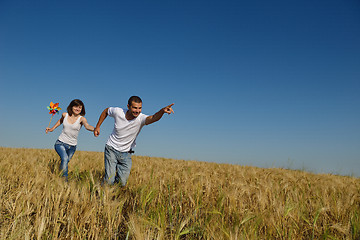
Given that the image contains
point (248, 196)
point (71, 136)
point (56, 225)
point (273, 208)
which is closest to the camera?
point (56, 225)

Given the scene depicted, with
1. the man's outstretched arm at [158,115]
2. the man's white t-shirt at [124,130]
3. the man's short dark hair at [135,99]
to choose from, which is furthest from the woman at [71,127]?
the man's outstretched arm at [158,115]

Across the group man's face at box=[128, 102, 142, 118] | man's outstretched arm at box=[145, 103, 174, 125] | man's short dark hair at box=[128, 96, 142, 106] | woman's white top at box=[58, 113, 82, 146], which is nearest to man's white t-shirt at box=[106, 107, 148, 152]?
man's outstretched arm at box=[145, 103, 174, 125]

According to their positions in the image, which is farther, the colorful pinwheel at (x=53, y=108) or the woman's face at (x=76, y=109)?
the colorful pinwheel at (x=53, y=108)

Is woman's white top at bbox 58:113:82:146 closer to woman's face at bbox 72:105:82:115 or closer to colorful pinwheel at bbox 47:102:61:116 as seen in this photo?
woman's face at bbox 72:105:82:115

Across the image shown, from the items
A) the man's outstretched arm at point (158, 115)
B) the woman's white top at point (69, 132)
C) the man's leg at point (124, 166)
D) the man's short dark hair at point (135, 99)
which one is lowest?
the man's leg at point (124, 166)

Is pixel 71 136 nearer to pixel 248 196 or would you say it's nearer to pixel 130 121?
pixel 130 121

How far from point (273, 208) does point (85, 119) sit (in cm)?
451

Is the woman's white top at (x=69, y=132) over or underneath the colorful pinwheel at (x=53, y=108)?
underneath

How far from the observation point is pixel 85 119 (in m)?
5.26

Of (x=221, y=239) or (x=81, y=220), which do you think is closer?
(x=221, y=239)

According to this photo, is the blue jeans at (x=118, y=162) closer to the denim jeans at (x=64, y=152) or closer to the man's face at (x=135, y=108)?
the man's face at (x=135, y=108)

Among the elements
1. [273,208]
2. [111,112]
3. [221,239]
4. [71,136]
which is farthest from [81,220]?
[71,136]

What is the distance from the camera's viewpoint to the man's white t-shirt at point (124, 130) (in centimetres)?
403

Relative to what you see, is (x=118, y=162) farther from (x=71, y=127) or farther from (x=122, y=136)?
(x=71, y=127)
